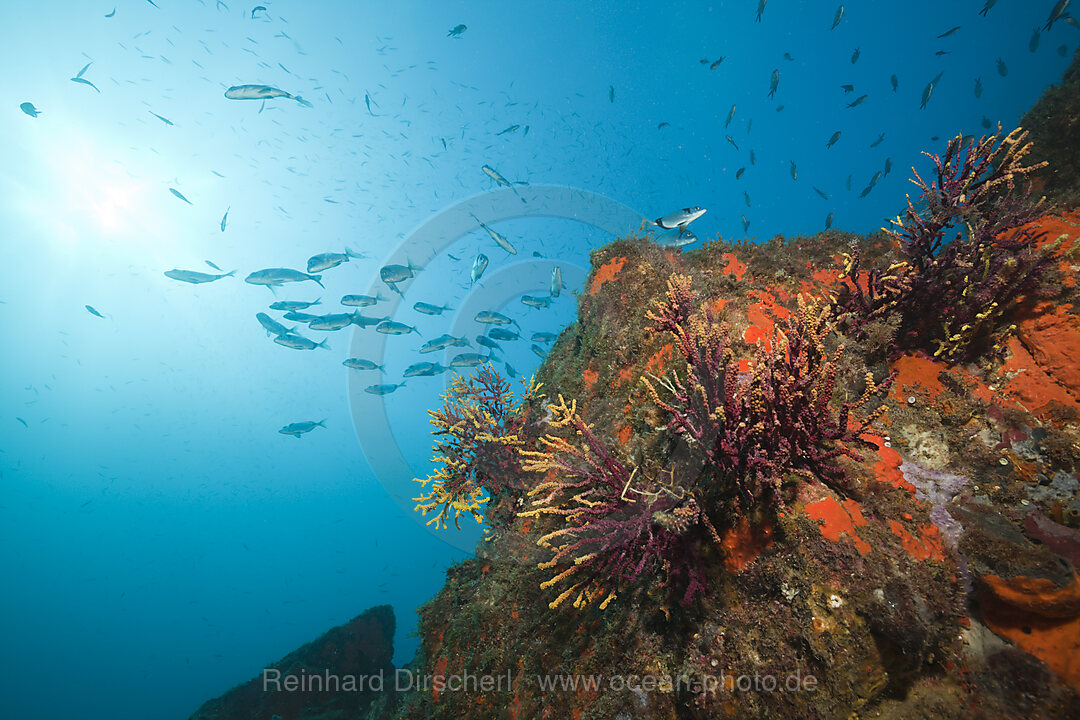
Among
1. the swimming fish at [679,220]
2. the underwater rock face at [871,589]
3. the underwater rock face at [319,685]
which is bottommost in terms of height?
the underwater rock face at [319,685]

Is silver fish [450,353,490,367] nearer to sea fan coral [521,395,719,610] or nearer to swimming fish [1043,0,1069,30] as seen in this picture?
sea fan coral [521,395,719,610]

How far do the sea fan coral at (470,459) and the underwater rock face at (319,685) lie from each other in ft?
28.2

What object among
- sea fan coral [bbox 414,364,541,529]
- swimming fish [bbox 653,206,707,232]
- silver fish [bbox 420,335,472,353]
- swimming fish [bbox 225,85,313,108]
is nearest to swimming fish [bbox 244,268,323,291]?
silver fish [bbox 420,335,472,353]

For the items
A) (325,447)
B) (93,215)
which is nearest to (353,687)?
(93,215)

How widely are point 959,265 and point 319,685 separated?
1769cm

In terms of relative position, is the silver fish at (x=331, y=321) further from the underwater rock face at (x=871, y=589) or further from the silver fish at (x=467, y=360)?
the underwater rock face at (x=871, y=589)

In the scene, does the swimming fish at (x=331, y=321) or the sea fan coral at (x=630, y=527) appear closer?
the sea fan coral at (x=630, y=527)

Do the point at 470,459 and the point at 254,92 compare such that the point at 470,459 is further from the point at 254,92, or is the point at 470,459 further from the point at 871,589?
the point at 254,92

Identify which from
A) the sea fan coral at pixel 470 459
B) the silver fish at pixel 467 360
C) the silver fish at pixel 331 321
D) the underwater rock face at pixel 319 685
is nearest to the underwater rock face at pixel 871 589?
the sea fan coral at pixel 470 459

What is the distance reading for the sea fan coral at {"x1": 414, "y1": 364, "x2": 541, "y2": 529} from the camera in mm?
5648

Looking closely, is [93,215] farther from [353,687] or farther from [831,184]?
[831,184]

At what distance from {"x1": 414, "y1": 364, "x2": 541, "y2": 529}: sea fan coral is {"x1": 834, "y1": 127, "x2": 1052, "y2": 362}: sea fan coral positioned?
4412mm

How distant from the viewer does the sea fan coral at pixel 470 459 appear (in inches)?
222

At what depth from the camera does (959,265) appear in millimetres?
3250
